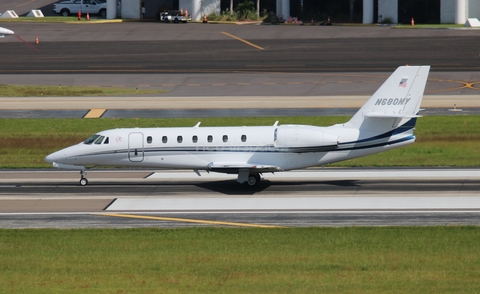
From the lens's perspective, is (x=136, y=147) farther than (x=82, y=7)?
No

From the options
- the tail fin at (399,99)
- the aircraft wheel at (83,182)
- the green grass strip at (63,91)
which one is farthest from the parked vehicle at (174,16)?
the tail fin at (399,99)

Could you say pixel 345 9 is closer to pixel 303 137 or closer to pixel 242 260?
pixel 303 137

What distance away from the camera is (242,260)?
22.3m

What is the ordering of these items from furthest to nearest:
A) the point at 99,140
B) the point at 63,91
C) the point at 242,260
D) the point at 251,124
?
the point at 63,91
the point at 251,124
the point at 99,140
the point at 242,260

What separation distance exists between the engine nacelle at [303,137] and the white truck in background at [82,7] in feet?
258

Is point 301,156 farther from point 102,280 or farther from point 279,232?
point 102,280

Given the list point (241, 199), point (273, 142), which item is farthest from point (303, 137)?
point (241, 199)

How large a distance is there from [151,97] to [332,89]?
42.3 feet

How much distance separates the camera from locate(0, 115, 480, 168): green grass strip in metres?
41.0

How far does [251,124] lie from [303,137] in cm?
1407

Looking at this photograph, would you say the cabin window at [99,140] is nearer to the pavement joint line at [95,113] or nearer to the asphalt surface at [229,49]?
the pavement joint line at [95,113]

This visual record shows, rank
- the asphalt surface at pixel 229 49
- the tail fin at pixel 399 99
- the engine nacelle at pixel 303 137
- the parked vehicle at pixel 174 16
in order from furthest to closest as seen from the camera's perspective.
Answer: the parked vehicle at pixel 174 16, the asphalt surface at pixel 229 49, the engine nacelle at pixel 303 137, the tail fin at pixel 399 99

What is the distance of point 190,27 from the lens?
300 ft

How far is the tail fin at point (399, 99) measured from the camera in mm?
32312
